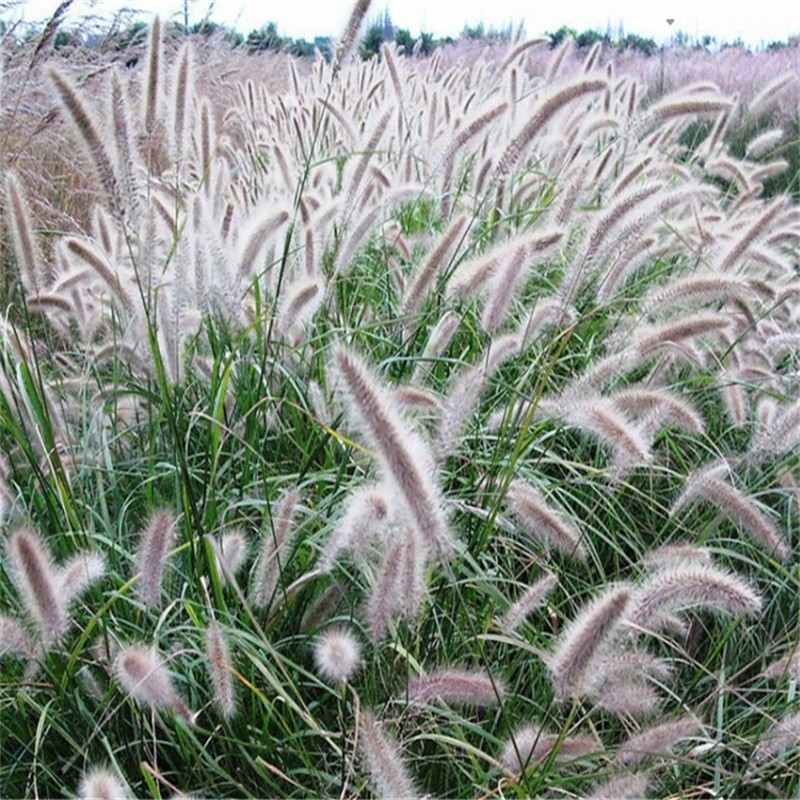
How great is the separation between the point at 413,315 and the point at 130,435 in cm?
69

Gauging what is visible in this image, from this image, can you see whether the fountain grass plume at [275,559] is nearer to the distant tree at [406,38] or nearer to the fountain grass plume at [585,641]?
the fountain grass plume at [585,641]

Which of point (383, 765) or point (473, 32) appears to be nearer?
point (383, 765)

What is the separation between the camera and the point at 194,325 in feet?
7.36

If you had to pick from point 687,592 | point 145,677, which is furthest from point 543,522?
point 145,677

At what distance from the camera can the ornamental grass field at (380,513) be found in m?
1.48

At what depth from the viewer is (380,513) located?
→ 138 centimetres

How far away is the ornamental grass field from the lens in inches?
58.2

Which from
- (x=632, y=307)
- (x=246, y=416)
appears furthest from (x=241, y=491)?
(x=632, y=307)

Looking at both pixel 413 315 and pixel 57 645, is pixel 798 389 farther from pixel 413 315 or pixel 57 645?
pixel 57 645

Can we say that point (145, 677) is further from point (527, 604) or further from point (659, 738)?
point (659, 738)

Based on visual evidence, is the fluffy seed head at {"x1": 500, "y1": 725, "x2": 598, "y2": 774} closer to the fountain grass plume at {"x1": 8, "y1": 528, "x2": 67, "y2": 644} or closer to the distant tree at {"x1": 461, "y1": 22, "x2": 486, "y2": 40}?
the fountain grass plume at {"x1": 8, "y1": 528, "x2": 67, "y2": 644}

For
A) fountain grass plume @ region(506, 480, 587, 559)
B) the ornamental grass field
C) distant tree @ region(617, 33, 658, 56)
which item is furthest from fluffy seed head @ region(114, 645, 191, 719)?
distant tree @ region(617, 33, 658, 56)

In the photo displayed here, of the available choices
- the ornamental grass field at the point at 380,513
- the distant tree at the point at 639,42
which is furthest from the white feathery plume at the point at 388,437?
the distant tree at the point at 639,42

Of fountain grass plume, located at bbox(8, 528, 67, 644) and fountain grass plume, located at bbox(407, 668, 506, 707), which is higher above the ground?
fountain grass plume, located at bbox(8, 528, 67, 644)
